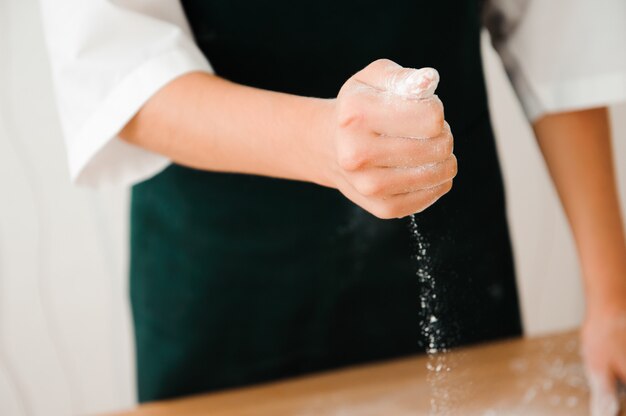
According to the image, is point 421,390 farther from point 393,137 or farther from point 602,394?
point 393,137

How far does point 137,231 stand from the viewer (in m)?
0.54

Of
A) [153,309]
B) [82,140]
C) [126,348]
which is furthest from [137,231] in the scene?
[126,348]

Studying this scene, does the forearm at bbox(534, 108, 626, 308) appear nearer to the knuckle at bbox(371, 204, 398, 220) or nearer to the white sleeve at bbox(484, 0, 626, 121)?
the white sleeve at bbox(484, 0, 626, 121)

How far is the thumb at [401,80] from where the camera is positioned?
22cm

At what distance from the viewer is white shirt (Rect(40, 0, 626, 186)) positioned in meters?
0.36

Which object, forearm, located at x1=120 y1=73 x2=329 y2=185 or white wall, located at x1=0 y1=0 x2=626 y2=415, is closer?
forearm, located at x1=120 y1=73 x2=329 y2=185

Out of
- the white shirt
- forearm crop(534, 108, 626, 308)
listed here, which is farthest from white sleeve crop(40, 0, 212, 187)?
forearm crop(534, 108, 626, 308)

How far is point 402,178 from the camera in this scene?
0.25 metres

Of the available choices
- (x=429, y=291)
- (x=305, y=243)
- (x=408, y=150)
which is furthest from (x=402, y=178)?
(x=305, y=243)

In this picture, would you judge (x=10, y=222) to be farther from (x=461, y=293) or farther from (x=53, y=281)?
(x=461, y=293)

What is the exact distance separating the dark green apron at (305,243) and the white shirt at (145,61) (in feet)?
0.14

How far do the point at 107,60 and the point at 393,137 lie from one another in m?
0.19

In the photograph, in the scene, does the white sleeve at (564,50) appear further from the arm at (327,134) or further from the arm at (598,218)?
the arm at (327,134)

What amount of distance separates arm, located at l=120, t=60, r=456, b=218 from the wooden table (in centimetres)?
18
